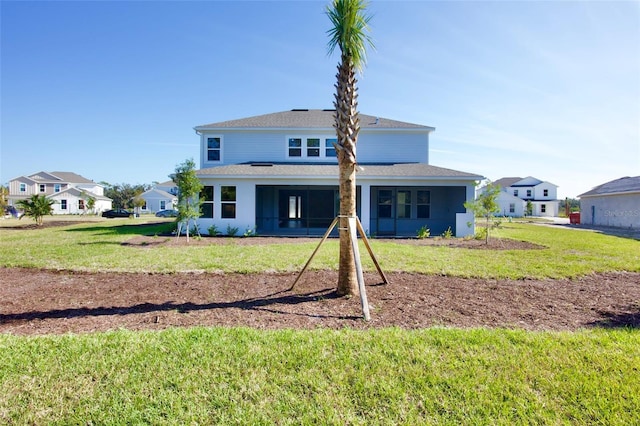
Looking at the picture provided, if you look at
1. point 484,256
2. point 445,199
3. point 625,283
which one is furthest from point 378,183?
point 625,283

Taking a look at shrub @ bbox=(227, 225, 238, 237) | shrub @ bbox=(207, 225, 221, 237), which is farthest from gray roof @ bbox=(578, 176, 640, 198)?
shrub @ bbox=(207, 225, 221, 237)

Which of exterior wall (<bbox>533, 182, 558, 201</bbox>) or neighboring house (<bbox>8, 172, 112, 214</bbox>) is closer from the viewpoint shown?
neighboring house (<bbox>8, 172, 112, 214</bbox>)

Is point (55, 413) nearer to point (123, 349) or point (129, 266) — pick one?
point (123, 349)

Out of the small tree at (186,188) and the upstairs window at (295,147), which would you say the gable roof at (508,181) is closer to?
the upstairs window at (295,147)

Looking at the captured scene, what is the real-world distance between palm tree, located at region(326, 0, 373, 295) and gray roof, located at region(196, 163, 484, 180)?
9.61 metres

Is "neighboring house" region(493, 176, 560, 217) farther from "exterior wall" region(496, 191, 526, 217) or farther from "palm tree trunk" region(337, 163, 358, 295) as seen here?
"palm tree trunk" region(337, 163, 358, 295)

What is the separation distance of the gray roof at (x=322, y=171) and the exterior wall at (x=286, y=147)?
1001 mm

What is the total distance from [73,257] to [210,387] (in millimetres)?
9214

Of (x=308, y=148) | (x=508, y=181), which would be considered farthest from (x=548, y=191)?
(x=308, y=148)

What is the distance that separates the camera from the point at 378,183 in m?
16.4

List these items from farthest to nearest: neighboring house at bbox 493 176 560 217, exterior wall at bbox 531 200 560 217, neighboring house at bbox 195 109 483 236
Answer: exterior wall at bbox 531 200 560 217 < neighboring house at bbox 493 176 560 217 < neighboring house at bbox 195 109 483 236

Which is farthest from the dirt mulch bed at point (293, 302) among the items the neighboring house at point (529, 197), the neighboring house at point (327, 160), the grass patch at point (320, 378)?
the neighboring house at point (529, 197)

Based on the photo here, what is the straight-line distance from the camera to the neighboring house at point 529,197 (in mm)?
52938

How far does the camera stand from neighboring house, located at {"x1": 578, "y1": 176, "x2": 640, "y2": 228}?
24.2m
